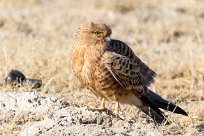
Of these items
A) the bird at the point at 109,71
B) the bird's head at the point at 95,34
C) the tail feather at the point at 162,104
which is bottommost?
the tail feather at the point at 162,104

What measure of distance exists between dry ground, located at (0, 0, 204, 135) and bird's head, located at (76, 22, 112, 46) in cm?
85

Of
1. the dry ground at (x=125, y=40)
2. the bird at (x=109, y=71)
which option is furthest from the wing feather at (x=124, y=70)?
the dry ground at (x=125, y=40)

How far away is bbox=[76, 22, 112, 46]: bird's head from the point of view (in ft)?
23.9

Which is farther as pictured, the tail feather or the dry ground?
the dry ground

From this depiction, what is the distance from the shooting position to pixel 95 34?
24.1ft

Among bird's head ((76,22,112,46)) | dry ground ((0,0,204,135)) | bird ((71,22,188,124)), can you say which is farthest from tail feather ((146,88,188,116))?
bird's head ((76,22,112,46))

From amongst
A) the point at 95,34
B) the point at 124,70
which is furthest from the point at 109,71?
the point at 95,34

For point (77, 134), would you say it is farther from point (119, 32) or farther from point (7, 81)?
point (119, 32)

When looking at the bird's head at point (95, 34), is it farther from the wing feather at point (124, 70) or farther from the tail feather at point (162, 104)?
the tail feather at point (162, 104)

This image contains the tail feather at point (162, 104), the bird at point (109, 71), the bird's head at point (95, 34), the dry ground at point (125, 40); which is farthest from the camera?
the dry ground at point (125, 40)

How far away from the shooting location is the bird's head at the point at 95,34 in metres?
7.29

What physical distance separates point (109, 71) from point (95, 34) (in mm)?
459

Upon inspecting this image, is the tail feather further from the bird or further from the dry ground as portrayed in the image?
the dry ground

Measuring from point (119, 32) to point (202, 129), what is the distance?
6.18 meters
